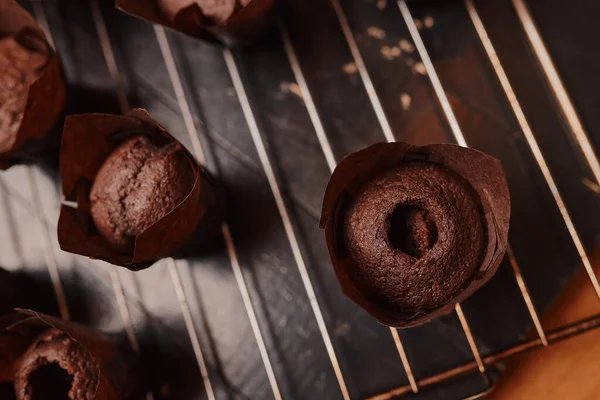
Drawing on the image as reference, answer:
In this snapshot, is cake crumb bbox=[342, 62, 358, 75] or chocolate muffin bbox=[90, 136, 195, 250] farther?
cake crumb bbox=[342, 62, 358, 75]

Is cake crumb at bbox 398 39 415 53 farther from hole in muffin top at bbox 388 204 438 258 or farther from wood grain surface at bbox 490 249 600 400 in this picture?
wood grain surface at bbox 490 249 600 400

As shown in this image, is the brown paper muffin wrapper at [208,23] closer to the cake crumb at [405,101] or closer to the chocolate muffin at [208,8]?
the chocolate muffin at [208,8]

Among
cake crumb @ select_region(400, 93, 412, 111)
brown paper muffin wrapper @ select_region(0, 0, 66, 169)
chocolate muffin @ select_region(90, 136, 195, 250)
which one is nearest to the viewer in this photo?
chocolate muffin @ select_region(90, 136, 195, 250)

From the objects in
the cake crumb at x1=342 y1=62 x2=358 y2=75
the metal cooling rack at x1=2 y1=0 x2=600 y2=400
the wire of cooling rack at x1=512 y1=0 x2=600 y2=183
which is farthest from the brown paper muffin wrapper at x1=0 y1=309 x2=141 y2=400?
the wire of cooling rack at x1=512 y1=0 x2=600 y2=183

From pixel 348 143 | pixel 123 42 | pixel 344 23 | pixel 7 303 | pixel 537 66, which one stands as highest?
pixel 537 66

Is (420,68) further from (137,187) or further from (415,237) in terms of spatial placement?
(137,187)

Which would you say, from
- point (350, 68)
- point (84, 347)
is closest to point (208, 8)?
point (350, 68)

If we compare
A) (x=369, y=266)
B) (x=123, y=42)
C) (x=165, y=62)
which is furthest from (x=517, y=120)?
(x=123, y=42)

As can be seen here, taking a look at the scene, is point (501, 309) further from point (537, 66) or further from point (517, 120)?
point (537, 66)
